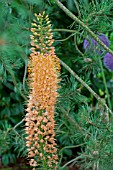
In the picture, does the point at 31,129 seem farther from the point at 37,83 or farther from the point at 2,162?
the point at 2,162

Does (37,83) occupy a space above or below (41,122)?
above

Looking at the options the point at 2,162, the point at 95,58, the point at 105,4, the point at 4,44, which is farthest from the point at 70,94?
the point at 2,162

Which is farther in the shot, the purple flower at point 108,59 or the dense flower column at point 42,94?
the purple flower at point 108,59

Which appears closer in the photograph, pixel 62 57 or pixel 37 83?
pixel 37 83

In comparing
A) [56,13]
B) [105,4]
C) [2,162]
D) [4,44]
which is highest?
[56,13]

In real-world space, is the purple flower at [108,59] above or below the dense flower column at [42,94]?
above

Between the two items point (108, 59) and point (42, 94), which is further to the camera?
point (108, 59)

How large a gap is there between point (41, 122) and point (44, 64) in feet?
0.53

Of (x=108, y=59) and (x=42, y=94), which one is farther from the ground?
(x=108, y=59)

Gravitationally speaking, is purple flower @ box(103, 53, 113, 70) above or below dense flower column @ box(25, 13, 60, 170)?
above

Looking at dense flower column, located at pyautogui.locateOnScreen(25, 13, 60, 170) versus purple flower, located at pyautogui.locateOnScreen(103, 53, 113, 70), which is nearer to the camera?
dense flower column, located at pyautogui.locateOnScreen(25, 13, 60, 170)

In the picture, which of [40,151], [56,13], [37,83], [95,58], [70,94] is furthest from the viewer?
[56,13]

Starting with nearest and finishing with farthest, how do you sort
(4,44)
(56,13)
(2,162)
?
(4,44) < (56,13) < (2,162)

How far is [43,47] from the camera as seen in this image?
4.11 feet
